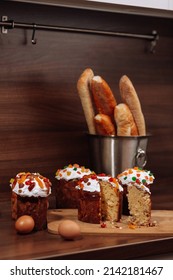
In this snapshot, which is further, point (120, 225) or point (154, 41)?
point (154, 41)

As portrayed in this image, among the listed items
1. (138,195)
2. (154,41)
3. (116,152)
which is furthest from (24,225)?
(154,41)

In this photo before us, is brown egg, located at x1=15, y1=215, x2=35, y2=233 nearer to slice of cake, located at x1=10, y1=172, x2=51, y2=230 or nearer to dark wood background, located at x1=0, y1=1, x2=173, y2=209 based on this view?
slice of cake, located at x1=10, y1=172, x2=51, y2=230

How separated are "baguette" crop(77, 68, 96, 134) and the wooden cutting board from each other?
1.04 feet

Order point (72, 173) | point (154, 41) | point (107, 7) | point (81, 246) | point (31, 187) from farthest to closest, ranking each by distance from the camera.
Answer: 1. point (154, 41)
2. point (107, 7)
3. point (72, 173)
4. point (31, 187)
5. point (81, 246)

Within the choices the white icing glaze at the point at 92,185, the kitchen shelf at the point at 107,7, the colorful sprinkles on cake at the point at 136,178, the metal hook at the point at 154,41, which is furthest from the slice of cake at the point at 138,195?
the metal hook at the point at 154,41

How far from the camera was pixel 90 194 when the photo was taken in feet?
5.32

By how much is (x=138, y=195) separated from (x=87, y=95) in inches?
16.3

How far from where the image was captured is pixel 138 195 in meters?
1.66

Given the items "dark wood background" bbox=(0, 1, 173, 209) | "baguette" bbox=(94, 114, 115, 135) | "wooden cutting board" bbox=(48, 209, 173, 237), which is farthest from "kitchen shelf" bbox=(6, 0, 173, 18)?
"wooden cutting board" bbox=(48, 209, 173, 237)

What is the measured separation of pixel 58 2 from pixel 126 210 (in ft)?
2.28

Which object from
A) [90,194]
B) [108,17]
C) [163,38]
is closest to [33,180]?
[90,194]

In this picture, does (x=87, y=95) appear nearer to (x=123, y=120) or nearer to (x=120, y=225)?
(x=123, y=120)

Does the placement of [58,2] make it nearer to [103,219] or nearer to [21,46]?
[21,46]

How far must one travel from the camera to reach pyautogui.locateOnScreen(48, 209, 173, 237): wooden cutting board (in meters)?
1.53
